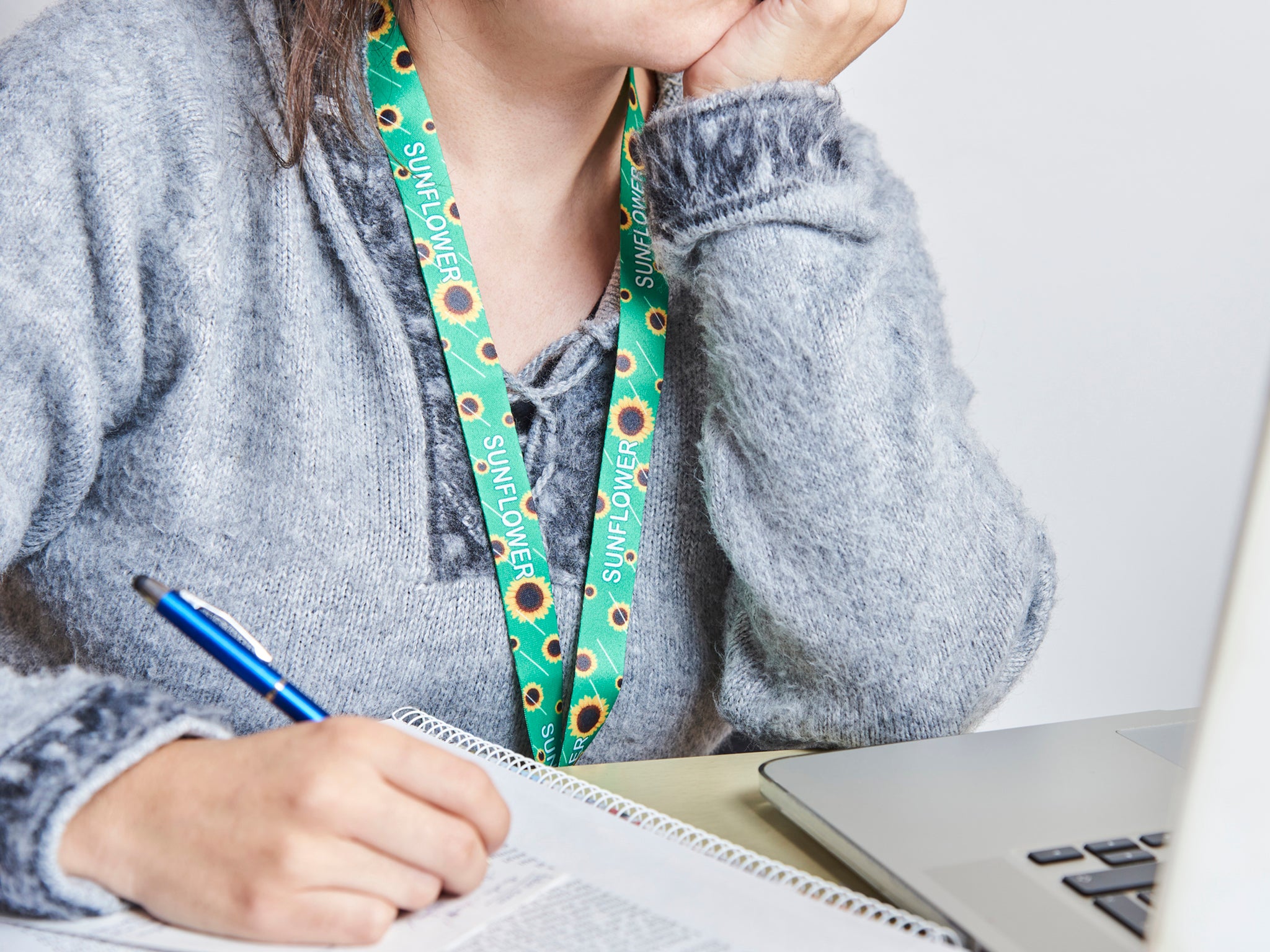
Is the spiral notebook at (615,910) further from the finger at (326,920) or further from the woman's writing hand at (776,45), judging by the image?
the woman's writing hand at (776,45)

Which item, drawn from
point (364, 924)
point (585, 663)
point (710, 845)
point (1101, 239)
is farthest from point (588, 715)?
point (1101, 239)

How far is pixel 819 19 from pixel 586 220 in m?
0.26

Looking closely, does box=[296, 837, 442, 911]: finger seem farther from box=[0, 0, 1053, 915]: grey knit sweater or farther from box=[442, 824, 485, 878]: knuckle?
box=[0, 0, 1053, 915]: grey knit sweater

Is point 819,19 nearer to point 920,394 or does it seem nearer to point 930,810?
point 920,394

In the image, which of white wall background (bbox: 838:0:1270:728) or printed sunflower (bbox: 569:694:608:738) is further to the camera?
white wall background (bbox: 838:0:1270:728)

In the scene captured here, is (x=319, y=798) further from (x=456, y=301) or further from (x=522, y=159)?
(x=522, y=159)

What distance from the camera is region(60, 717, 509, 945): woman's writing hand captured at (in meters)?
0.45

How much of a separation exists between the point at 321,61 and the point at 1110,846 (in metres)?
0.73

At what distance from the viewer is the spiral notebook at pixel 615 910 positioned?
1.48 ft

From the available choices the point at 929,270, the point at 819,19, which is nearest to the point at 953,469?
the point at 929,270

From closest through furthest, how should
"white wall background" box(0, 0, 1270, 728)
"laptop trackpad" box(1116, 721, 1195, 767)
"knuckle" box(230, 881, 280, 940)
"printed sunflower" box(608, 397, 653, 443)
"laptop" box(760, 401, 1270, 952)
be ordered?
"laptop" box(760, 401, 1270, 952) < "knuckle" box(230, 881, 280, 940) < "laptop trackpad" box(1116, 721, 1195, 767) < "printed sunflower" box(608, 397, 653, 443) < "white wall background" box(0, 0, 1270, 728)

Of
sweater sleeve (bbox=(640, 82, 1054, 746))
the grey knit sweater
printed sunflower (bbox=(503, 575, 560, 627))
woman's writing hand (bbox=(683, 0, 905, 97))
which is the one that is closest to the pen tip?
the grey knit sweater

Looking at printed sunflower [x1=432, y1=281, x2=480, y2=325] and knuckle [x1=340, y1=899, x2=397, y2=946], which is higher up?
printed sunflower [x1=432, y1=281, x2=480, y2=325]


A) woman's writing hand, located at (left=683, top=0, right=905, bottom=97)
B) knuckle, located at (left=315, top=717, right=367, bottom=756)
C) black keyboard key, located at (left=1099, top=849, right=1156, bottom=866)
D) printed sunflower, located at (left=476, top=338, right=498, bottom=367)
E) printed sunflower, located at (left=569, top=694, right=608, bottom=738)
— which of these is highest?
woman's writing hand, located at (left=683, top=0, right=905, bottom=97)
